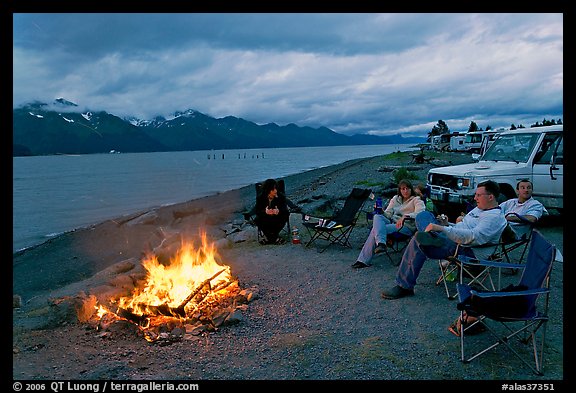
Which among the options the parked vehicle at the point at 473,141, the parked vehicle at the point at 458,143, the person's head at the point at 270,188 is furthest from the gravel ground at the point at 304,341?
the parked vehicle at the point at 458,143

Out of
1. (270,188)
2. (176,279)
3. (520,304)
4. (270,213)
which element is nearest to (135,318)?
(176,279)

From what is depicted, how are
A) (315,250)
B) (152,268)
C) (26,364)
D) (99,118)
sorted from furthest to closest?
(99,118) → (315,250) → (152,268) → (26,364)

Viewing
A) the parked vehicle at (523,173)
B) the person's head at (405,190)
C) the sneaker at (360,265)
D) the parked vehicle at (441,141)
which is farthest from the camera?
the parked vehicle at (441,141)

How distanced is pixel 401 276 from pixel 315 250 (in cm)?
264

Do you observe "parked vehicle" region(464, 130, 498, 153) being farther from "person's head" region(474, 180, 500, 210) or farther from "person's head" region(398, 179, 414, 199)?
"person's head" region(474, 180, 500, 210)

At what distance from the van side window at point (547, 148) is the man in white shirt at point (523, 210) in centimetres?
284

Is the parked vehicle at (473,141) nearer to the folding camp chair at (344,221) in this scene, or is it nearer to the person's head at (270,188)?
the folding camp chair at (344,221)

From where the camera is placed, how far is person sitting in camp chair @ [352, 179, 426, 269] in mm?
5918

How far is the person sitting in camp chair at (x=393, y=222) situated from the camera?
5918mm

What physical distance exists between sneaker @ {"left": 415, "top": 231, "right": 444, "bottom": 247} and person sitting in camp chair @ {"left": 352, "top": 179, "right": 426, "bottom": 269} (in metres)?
1.31

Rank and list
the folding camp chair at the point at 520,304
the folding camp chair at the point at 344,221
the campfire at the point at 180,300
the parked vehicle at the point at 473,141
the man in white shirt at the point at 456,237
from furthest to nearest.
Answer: the parked vehicle at the point at 473,141
the folding camp chair at the point at 344,221
the man in white shirt at the point at 456,237
the campfire at the point at 180,300
the folding camp chair at the point at 520,304

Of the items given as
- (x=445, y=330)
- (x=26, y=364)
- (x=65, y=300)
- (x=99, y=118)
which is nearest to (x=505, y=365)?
(x=445, y=330)

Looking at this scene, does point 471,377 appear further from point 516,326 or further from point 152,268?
point 152,268

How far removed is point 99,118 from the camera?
526 ft
